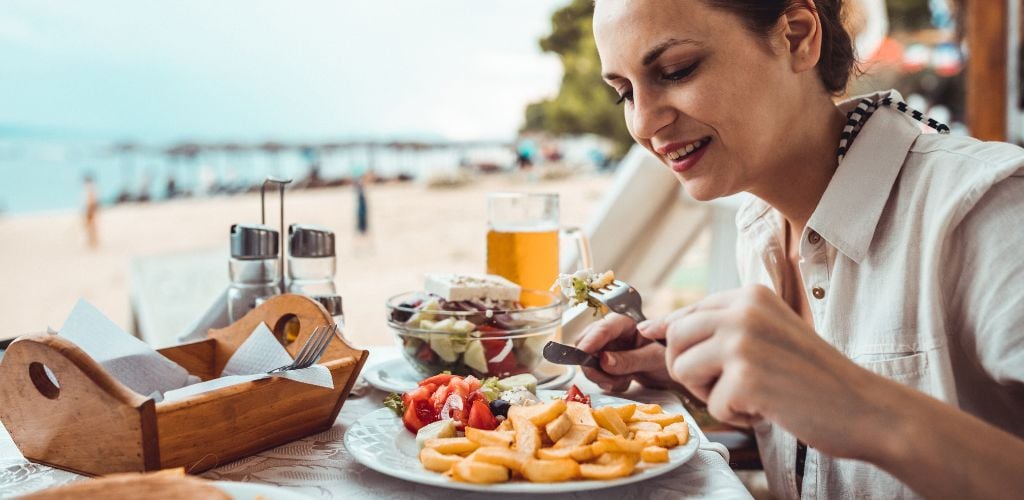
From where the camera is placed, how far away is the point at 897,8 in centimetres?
1389

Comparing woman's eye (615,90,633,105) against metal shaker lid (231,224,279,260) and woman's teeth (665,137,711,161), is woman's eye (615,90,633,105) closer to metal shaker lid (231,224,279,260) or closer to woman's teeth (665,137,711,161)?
woman's teeth (665,137,711,161)

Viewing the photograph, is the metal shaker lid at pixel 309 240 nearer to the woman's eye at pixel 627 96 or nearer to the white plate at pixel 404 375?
the white plate at pixel 404 375

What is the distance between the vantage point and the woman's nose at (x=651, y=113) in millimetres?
1104

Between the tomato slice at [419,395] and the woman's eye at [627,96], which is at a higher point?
the woman's eye at [627,96]

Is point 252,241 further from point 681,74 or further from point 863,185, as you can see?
point 863,185

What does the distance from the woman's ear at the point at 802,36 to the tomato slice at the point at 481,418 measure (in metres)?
0.68

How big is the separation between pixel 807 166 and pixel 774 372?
641 millimetres

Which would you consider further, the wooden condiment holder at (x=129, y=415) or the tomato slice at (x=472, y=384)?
the tomato slice at (x=472, y=384)

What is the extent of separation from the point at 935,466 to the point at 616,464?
0.96 ft

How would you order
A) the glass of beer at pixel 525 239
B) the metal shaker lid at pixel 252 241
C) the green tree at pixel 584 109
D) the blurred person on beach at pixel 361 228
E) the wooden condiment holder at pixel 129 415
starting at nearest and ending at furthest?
the wooden condiment holder at pixel 129 415
the metal shaker lid at pixel 252 241
the glass of beer at pixel 525 239
the green tree at pixel 584 109
the blurred person on beach at pixel 361 228

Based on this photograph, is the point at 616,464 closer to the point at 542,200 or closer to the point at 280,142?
the point at 542,200

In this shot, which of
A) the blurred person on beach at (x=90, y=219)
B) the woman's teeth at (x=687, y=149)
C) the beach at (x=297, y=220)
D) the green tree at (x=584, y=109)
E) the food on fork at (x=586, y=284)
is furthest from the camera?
the blurred person on beach at (x=90, y=219)

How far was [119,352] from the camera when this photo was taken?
0.98 m

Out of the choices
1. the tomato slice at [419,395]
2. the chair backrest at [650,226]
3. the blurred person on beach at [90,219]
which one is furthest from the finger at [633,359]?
the blurred person on beach at [90,219]
